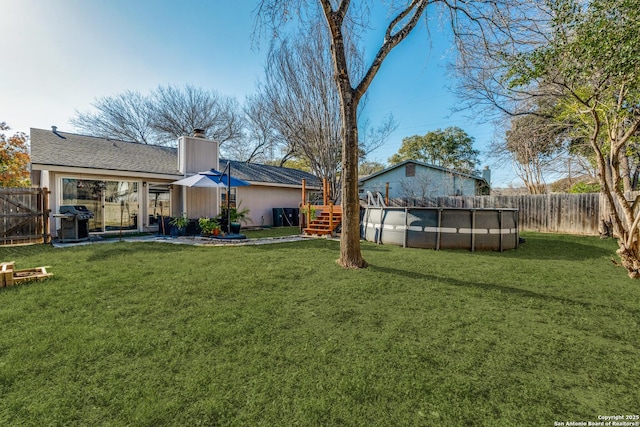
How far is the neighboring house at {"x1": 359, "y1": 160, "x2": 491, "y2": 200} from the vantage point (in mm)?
19938

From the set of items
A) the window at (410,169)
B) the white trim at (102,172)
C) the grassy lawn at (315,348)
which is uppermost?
the window at (410,169)

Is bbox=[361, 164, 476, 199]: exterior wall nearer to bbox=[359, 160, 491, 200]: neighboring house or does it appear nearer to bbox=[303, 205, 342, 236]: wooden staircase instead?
bbox=[359, 160, 491, 200]: neighboring house

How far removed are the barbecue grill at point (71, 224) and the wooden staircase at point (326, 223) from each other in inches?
258

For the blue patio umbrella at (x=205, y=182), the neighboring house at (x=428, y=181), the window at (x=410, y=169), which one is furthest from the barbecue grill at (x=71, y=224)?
the window at (x=410, y=169)

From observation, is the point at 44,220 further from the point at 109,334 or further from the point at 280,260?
the point at 109,334

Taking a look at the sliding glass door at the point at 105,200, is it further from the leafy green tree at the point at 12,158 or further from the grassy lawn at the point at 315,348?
the leafy green tree at the point at 12,158

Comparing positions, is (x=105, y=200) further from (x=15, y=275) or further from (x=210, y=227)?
(x=15, y=275)

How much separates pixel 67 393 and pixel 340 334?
6.40 ft

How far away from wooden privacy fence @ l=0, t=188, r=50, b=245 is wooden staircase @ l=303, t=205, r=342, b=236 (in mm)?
7558

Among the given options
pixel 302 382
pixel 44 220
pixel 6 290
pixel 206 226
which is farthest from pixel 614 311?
pixel 44 220

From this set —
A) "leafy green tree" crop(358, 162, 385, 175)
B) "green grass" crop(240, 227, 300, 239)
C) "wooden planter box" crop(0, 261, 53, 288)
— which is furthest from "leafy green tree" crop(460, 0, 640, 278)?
"leafy green tree" crop(358, 162, 385, 175)

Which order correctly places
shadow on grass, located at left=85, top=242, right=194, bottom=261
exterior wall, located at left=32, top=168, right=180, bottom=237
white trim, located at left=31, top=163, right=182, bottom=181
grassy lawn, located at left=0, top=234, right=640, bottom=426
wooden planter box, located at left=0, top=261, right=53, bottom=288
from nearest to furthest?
grassy lawn, located at left=0, top=234, right=640, bottom=426 < wooden planter box, located at left=0, top=261, right=53, bottom=288 < shadow on grass, located at left=85, top=242, right=194, bottom=261 < white trim, located at left=31, top=163, right=182, bottom=181 < exterior wall, located at left=32, top=168, right=180, bottom=237

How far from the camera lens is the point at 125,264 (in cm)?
522

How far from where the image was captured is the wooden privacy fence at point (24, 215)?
789cm
